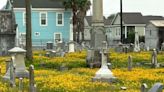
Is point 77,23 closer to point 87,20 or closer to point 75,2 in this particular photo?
point 75,2

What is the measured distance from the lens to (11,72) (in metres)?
17.9

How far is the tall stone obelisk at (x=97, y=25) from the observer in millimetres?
27656

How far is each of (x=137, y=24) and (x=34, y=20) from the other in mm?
28341

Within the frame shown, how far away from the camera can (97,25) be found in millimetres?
27906

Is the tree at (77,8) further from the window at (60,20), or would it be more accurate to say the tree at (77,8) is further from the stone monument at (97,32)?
the stone monument at (97,32)

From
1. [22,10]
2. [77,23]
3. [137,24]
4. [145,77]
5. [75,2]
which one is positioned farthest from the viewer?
[137,24]

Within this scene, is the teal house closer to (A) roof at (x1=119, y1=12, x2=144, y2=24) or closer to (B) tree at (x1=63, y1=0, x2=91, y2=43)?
(B) tree at (x1=63, y1=0, x2=91, y2=43)

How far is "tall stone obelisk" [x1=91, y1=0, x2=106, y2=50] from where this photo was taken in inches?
1089

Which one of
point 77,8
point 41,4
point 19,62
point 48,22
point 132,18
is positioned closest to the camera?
point 19,62

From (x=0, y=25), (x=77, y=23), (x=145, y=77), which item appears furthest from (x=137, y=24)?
(x=145, y=77)

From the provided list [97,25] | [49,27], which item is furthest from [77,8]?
[97,25]

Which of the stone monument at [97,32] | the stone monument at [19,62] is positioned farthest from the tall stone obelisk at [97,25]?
the stone monument at [19,62]

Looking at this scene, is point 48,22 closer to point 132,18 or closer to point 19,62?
point 132,18

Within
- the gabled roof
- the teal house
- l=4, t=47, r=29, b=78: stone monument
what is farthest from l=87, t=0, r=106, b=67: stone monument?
the gabled roof
